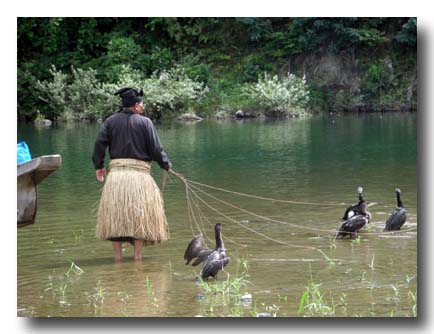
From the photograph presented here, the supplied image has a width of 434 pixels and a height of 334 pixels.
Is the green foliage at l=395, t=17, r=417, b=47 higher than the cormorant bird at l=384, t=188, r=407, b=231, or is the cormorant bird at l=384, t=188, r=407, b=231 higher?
the green foliage at l=395, t=17, r=417, b=47

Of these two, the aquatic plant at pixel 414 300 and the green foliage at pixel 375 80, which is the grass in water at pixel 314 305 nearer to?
the aquatic plant at pixel 414 300

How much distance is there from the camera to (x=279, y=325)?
280 inches

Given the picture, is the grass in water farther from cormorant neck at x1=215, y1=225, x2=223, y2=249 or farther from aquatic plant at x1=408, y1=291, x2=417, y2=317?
cormorant neck at x1=215, y1=225, x2=223, y2=249

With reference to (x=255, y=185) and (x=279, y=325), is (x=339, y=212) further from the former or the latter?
(x=279, y=325)

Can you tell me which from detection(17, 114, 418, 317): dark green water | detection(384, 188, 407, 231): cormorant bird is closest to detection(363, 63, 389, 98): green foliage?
detection(17, 114, 418, 317): dark green water

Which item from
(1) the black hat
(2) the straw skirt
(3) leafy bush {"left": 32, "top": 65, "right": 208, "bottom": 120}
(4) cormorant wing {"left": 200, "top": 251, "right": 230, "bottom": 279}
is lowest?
(4) cormorant wing {"left": 200, "top": 251, "right": 230, "bottom": 279}

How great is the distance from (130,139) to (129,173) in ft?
1.11

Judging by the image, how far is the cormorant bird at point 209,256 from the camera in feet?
28.9

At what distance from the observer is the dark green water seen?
818cm

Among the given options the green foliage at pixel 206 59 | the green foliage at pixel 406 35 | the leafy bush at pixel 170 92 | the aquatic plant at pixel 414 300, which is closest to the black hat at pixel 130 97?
the aquatic plant at pixel 414 300

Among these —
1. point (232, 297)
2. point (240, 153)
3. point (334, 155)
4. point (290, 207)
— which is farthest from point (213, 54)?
point (232, 297)

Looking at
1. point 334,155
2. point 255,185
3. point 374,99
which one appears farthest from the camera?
point 374,99

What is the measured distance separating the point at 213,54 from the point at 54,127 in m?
4.59

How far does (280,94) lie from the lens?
2769 cm
